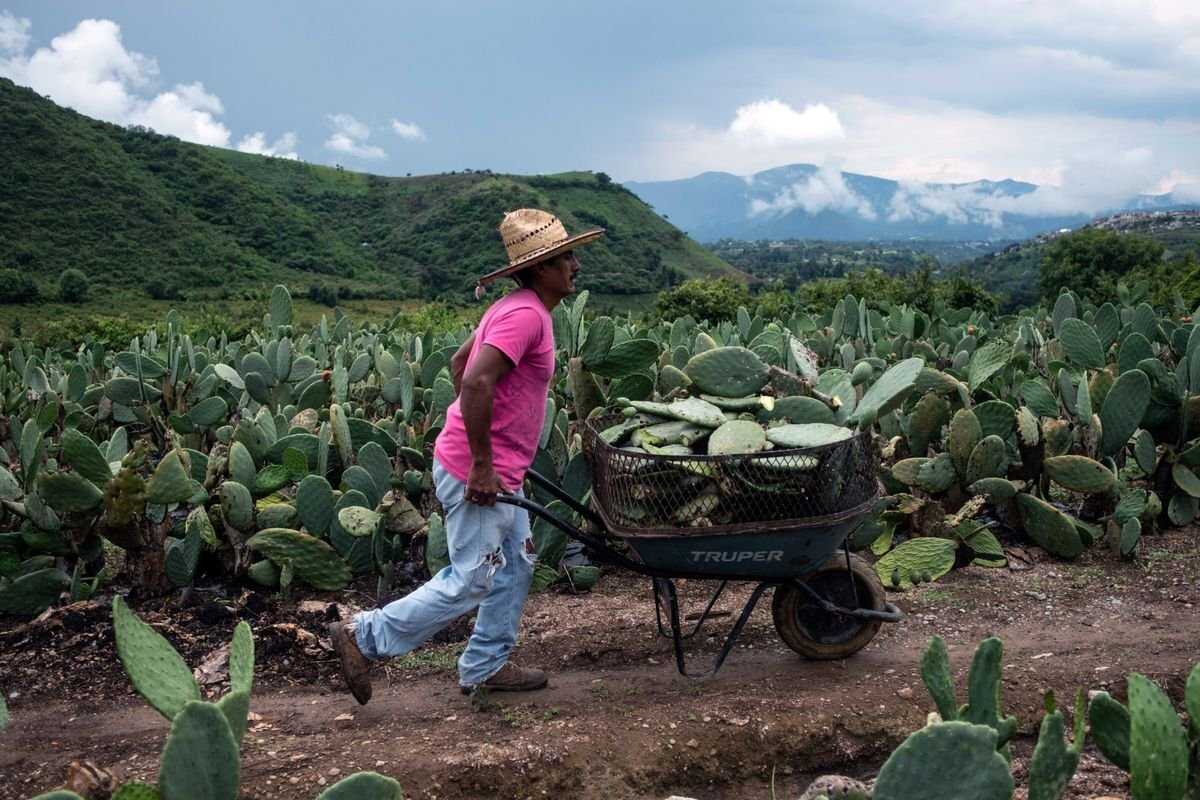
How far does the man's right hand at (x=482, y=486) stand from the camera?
2797 millimetres

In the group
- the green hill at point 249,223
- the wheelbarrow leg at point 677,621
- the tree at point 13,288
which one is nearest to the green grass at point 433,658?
the wheelbarrow leg at point 677,621

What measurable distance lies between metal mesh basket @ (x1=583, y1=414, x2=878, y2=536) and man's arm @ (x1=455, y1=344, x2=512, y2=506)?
0.39 m

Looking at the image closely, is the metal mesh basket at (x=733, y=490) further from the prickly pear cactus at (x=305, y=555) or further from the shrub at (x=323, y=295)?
the shrub at (x=323, y=295)

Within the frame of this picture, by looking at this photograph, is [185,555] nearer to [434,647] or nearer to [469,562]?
[434,647]

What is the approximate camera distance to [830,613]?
3400 millimetres

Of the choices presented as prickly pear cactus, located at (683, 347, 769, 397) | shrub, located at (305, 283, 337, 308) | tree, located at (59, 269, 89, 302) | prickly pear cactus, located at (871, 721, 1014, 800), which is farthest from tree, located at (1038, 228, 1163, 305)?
tree, located at (59, 269, 89, 302)

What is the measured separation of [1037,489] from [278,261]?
175 ft

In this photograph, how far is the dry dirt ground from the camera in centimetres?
287

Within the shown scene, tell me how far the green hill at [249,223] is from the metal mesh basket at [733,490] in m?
41.7

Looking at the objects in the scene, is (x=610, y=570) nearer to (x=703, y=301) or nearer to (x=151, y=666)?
(x=151, y=666)

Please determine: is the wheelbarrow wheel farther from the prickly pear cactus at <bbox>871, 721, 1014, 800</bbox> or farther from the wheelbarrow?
the prickly pear cactus at <bbox>871, 721, 1014, 800</bbox>

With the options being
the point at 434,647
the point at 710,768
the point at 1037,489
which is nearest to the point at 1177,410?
the point at 1037,489

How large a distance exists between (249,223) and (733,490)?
187ft

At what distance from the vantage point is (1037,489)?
15.8 ft
